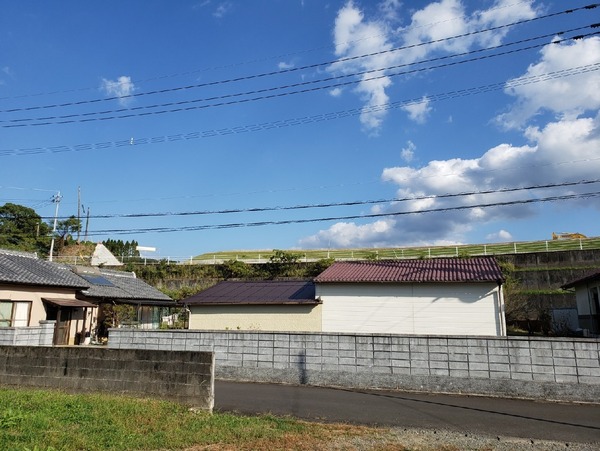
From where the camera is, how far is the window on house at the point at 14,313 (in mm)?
15867

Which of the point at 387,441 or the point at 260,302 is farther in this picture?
the point at 260,302

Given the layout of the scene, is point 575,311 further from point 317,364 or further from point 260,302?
point 317,364

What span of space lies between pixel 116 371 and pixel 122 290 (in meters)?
18.9

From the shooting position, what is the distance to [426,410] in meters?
7.42

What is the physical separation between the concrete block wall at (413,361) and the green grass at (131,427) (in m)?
3.34

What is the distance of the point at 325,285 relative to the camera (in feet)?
54.5

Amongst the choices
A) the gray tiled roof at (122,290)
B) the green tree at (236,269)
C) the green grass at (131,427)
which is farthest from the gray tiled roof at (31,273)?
the green tree at (236,269)

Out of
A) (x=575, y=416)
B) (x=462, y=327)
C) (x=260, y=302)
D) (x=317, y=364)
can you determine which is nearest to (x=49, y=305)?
(x=260, y=302)

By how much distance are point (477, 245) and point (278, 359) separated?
32.8 meters

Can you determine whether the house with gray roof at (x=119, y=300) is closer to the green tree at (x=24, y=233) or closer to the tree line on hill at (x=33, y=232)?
the tree line on hill at (x=33, y=232)

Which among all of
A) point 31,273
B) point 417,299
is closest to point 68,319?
point 31,273

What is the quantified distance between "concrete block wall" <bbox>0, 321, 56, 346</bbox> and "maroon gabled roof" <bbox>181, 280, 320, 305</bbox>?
260 inches

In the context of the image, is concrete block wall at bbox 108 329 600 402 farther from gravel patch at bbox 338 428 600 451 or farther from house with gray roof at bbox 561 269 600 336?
house with gray roof at bbox 561 269 600 336

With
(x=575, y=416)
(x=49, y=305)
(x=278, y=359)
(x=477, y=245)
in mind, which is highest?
(x=477, y=245)
